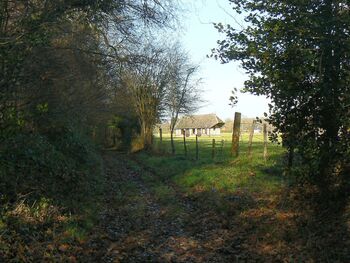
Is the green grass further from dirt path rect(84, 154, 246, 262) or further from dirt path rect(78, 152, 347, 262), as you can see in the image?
dirt path rect(84, 154, 246, 262)

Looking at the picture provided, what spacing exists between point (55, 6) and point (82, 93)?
899 centimetres

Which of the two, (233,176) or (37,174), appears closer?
(37,174)

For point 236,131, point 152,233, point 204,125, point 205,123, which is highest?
point 205,123

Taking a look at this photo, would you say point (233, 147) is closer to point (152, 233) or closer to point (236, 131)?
point (236, 131)

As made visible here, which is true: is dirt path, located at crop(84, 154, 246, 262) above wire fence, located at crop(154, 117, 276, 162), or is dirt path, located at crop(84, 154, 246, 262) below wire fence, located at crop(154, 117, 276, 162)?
below

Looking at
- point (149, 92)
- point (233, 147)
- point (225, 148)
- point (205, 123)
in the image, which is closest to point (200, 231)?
point (233, 147)

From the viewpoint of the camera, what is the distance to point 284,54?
9219 mm

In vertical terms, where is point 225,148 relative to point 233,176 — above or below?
above

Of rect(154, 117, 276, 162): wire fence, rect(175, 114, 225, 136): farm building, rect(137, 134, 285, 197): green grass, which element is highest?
rect(175, 114, 225, 136): farm building

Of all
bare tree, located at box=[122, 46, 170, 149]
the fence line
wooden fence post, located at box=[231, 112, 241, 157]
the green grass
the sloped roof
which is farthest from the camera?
the sloped roof

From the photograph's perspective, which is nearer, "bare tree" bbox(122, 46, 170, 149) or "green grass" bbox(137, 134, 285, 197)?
"green grass" bbox(137, 134, 285, 197)

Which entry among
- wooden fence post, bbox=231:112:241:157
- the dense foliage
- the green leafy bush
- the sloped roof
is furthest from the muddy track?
the sloped roof

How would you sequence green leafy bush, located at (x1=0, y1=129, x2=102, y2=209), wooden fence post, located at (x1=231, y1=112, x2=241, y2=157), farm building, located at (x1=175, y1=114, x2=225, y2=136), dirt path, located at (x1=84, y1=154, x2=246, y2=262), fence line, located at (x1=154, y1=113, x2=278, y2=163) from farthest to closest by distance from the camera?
farm building, located at (x1=175, y1=114, x2=225, y2=136) → wooden fence post, located at (x1=231, y1=112, x2=241, y2=157) → fence line, located at (x1=154, y1=113, x2=278, y2=163) → green leafy bush, located at (x1=0, y1=129, x2=102, y2=209) → dirt path, located at (x1=84, y1=154, x2=246, y2=262)

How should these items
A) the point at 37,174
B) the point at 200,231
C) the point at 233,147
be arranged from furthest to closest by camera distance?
the point at 233,147 → the point at 37,174 → the point at 200,231
